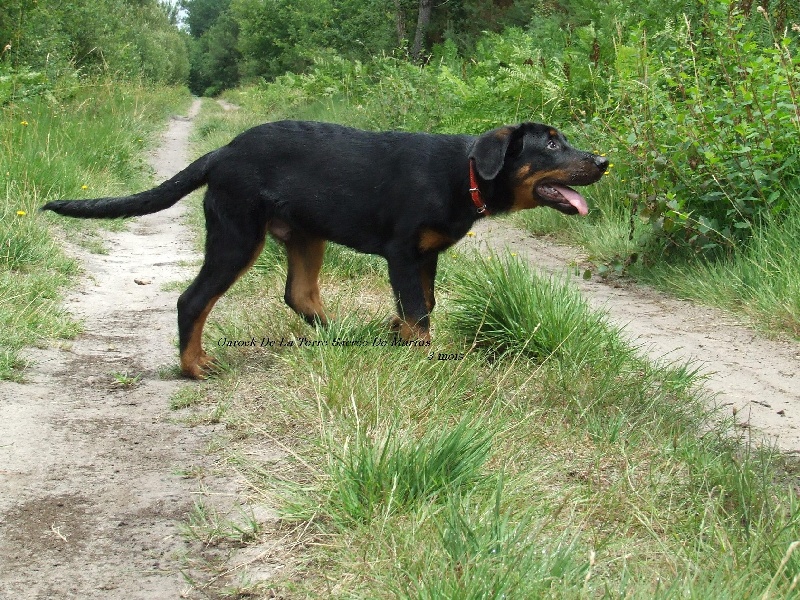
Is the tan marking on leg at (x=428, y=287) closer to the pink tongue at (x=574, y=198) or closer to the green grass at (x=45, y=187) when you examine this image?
the pink tongue at (x=574, y=198)

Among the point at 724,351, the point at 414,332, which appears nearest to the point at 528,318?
the point at 414,332

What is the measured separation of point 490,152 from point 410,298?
2.95ft

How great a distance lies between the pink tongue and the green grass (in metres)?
3.13

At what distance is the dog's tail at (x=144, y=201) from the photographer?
16.6 feet

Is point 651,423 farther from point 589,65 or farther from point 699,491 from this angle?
point 589,65

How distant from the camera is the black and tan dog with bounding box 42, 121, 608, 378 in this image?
15.7ft

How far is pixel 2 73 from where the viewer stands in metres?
12.6

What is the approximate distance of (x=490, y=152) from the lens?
15.5 feet

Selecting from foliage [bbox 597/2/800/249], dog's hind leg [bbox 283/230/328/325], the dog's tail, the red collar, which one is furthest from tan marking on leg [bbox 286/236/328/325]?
foliage [bbox 597/2/800/249]

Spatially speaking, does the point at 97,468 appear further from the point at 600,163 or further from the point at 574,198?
the point at 600,163

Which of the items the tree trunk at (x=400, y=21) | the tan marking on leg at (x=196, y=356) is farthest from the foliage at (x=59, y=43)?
the tree trunk at (x=400, y=21)

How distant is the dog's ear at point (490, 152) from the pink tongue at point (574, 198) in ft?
1.32

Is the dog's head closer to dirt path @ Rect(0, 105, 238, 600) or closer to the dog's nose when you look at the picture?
the dog's nose

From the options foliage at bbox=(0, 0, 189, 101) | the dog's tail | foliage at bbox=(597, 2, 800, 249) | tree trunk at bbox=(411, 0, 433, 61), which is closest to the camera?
the dog's tail
